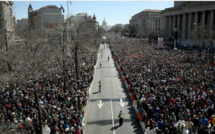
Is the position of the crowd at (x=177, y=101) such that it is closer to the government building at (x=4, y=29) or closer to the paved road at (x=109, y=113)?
the paved road at (x=109, y=113)

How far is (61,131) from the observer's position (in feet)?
41.4

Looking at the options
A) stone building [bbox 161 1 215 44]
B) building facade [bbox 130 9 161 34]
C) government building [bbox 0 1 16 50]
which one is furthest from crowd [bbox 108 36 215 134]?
building facade [bbox 130 9 161 34]

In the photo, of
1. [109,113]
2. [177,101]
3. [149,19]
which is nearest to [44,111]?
[109,113]

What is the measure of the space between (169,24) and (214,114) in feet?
260

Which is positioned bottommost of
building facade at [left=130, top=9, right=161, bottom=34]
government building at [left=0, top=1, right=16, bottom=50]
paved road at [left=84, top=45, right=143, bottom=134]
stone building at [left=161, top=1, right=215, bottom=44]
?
paved road at [left=84, top=45, right=143, bottom=134]

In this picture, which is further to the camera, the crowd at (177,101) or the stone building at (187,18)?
the stone building at (187,18)

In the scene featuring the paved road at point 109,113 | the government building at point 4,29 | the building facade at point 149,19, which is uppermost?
the building facade at point 149,19

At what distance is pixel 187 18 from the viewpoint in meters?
77.6

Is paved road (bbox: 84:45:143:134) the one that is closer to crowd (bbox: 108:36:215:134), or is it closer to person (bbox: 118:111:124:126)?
person (bbox: 118:111:124:126)

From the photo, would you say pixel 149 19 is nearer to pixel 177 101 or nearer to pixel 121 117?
pixel 177 101

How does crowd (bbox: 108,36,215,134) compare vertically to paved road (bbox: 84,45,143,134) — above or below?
above

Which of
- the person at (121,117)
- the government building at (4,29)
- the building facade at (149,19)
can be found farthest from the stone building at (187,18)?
the person at (121,117)

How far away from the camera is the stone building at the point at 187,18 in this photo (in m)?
61.9

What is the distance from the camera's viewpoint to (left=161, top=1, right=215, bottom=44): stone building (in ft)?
203
